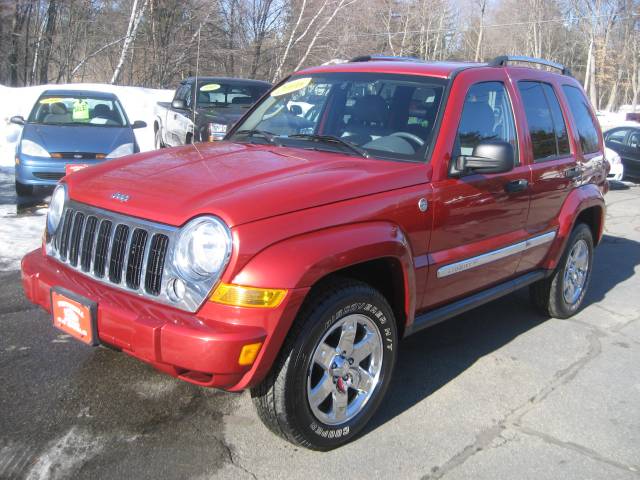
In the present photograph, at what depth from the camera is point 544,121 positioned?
4.69 m

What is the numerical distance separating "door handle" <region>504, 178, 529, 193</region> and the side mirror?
449 millimetres

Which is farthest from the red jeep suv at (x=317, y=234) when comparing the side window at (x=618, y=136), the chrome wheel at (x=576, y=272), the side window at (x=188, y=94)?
the side window at (x=618, y=136)

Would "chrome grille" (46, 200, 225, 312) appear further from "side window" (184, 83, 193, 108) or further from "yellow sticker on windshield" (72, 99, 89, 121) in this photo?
"side window" (184, 83, 193, 108)

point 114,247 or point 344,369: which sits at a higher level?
point 114,247

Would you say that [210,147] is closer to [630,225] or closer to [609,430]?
[609,430]

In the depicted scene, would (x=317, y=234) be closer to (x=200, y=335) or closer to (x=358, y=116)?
(x=200, y=335)

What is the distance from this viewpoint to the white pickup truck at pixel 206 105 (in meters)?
10.4

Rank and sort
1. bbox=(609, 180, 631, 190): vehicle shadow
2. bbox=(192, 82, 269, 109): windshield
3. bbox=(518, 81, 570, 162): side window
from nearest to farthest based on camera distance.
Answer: bbox=(518, 81, 570, 162): side window → bbox=(192, 82, 269, 109): windshield → bbox=(609, 180, 631, 190): vehicle shadow

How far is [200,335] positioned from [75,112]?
808cm

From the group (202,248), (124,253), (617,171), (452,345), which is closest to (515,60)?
(452,345)

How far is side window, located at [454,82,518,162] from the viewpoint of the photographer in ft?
12.7

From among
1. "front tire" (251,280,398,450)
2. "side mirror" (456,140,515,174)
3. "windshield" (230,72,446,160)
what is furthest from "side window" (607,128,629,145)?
"front tire" (251,280,398,450)

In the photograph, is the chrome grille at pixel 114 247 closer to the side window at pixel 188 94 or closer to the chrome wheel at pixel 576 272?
the chrome wheel at pixel 576 272

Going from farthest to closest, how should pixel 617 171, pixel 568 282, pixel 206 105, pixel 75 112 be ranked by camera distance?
pixel 617 171 < pixel 206 105 < pixel 75 112 < pixel 568 282
